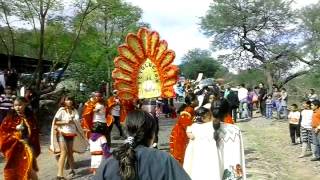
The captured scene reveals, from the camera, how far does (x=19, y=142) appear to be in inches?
312

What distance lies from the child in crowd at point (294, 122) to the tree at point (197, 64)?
44.1 meters

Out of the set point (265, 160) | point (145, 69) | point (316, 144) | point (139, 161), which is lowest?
point (265, 160)

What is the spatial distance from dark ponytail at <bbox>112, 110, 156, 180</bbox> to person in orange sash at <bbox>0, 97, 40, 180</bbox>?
4.86 m

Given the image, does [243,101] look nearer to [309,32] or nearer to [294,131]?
[294,131]

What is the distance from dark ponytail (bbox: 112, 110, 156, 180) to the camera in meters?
2.93

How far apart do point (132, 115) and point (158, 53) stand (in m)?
5.16

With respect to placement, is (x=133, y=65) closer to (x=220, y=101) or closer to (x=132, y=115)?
(x=220, y=101)

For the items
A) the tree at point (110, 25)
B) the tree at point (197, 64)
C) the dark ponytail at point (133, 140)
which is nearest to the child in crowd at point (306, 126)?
the dark ponytail at point (133, 140)

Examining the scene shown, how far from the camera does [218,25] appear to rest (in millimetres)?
36156

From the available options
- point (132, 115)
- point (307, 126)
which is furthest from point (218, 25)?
point (132, 115)

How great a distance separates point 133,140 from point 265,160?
9.03m

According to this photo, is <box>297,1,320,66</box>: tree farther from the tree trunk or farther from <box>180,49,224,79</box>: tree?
<box>180,49,224,79</box>: tree

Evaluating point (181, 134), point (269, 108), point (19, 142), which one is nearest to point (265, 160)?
point (181, 134)

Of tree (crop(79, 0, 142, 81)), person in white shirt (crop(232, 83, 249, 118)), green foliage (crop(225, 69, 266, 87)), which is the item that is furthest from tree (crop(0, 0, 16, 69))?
green foliage (crop(225, 69, 266, 87))
